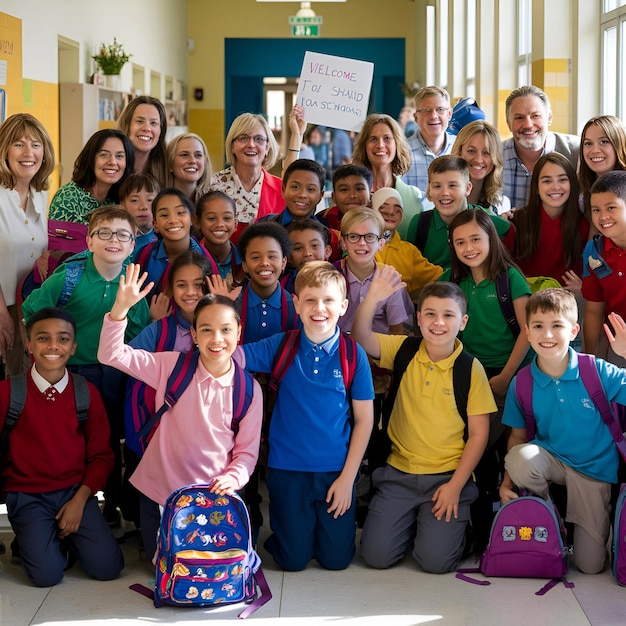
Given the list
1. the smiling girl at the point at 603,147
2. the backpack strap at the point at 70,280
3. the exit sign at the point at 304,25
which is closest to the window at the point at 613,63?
the smiling girl at the point at 603,147

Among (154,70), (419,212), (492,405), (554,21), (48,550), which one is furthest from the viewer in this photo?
(154,70)

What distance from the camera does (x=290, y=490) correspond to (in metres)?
3.20

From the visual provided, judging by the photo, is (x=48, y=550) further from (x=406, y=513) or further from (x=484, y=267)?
(x=484, y=267)

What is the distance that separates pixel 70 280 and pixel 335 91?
7.48 feet

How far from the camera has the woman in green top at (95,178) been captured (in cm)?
387

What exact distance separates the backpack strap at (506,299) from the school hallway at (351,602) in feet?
3.17

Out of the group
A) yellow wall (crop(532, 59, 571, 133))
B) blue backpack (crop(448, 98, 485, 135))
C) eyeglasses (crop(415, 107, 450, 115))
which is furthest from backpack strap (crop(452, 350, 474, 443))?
yellow wall (crop(532, 59, 571, 133))

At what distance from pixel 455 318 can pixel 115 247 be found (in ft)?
4.22

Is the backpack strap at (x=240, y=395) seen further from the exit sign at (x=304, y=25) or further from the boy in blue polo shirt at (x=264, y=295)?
the exit sign at (x=304, y=25)

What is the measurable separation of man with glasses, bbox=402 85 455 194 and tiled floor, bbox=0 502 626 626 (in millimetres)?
Answer: 2299

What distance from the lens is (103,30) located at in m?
11.3

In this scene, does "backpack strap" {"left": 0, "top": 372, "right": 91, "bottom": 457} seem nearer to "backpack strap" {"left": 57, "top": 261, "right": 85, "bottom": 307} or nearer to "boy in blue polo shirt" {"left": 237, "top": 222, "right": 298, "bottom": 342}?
"backpack strap" {"left": 57, "top": 261, "right": 85, "bottom": 307}

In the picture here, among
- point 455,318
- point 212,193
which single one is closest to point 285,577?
point 455,318

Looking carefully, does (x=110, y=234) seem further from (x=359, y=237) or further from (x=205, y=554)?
(x=205, y=554)
